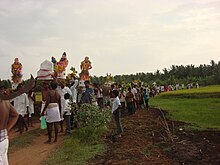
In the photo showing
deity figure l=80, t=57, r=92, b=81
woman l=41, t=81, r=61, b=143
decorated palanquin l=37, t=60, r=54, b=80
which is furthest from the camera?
deity figure l=80, t=57, r=92, b=81

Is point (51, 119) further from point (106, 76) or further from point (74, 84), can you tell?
point (106, 76)

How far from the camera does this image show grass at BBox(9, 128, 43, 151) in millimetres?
8750

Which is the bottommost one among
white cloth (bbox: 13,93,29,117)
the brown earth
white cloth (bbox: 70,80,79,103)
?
the brown earth

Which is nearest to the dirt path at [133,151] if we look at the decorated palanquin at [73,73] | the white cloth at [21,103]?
the white cloth at [21,103]

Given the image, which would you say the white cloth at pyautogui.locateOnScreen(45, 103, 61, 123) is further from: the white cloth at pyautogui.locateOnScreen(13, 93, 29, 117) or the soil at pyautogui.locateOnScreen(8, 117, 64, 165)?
the white cloth at pyautogui.locateOnScreen(13, 93, 29, 117)

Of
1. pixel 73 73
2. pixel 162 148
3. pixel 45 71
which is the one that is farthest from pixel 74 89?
pixel 162 148

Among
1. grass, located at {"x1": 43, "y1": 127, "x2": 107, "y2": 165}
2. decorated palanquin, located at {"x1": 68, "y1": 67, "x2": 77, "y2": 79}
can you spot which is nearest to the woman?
grass, located at {"x1": 43, "y1": 127, "x2": 107, "y2": 165}

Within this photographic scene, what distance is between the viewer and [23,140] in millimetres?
9430

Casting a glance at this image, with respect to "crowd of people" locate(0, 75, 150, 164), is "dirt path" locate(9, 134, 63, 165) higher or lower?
lower

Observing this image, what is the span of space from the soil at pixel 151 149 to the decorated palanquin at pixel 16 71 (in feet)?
10.1

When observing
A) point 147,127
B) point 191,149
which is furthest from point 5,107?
point 147,127

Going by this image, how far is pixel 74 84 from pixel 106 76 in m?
10.4

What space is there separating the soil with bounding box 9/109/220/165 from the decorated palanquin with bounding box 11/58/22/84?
10.1 ft

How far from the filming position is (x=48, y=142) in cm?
908
